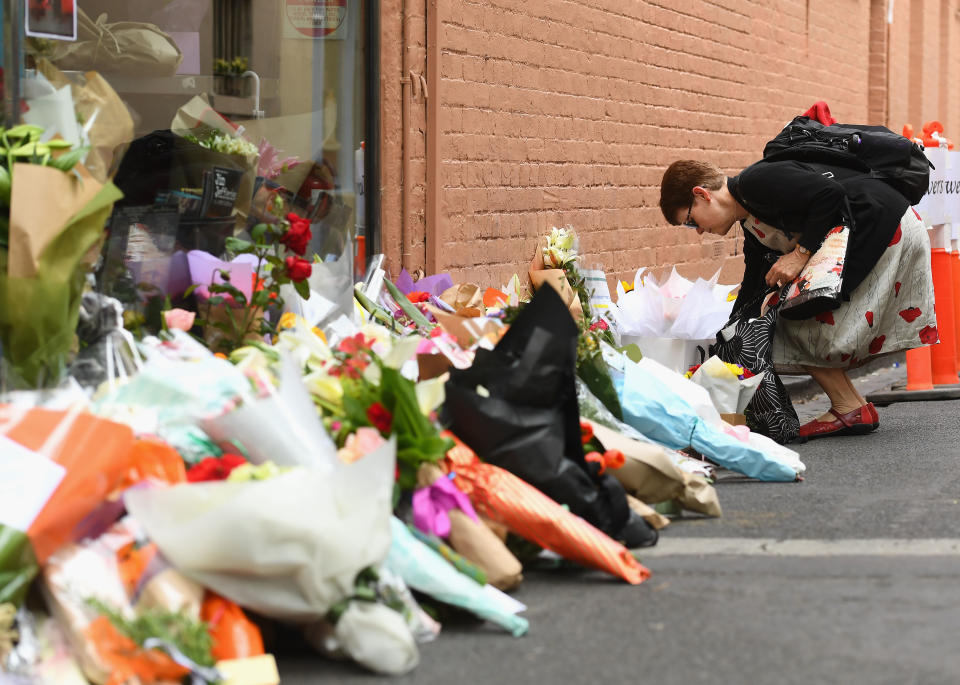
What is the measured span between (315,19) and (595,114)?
9.89ft

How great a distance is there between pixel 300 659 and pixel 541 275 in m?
2.40

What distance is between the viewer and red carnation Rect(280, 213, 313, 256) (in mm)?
4758

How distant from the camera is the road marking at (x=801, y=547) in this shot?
13.9 feet

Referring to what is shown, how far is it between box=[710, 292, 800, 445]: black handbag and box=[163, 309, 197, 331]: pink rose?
2.78 m

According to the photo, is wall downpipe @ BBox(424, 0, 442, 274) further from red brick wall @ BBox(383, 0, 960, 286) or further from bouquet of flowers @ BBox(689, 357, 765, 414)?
bouquet of flowers @ BBox(689, 357, 765, 414)

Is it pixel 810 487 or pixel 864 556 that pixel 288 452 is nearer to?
pixel 864 556

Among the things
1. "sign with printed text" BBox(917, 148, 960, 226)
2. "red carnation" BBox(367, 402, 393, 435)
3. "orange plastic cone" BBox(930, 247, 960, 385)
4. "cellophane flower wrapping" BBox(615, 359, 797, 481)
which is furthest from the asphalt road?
"sign with printed text" BBox(917, 148, 960, 226)

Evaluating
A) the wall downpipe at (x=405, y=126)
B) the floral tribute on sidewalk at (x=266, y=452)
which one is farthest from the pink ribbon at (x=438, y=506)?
the wall downpipe at (x=405, y=126)

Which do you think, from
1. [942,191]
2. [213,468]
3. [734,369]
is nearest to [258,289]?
[213,468]

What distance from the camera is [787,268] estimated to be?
6262 mm

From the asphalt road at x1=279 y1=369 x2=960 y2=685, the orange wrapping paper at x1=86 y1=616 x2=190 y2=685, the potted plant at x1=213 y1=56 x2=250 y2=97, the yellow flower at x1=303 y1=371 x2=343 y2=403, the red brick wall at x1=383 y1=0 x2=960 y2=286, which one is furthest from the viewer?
the red brick wall at x1=383 y1=0 x2=960 y2=286

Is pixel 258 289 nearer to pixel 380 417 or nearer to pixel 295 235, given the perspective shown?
pixel 295 235

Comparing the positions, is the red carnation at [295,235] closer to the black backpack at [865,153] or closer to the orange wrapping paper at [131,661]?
the orange wrapping paper at [131,661]

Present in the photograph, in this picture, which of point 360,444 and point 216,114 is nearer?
point 360,444
